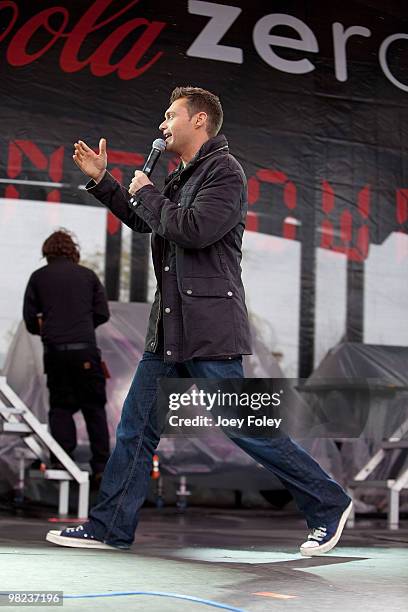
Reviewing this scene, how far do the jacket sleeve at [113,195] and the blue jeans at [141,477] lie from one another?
0.52m

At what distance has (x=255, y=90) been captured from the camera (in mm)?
6668

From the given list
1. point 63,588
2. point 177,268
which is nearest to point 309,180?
point 177,268

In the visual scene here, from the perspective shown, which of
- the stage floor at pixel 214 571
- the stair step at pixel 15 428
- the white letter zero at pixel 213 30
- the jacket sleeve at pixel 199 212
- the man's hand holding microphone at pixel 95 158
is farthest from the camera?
the white letter zero at pixel 213 30

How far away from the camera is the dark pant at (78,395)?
5.97 m

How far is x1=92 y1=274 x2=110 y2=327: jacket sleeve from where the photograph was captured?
19.9 ft

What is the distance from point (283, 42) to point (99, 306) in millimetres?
1957

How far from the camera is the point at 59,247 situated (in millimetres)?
6062

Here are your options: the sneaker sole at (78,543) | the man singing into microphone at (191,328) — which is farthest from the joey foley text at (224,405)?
the sneaker sole at (78,543)

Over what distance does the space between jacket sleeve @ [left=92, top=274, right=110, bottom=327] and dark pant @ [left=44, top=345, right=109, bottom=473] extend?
6.5 inches

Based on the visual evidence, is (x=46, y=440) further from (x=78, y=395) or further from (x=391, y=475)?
(x=391, y=475)

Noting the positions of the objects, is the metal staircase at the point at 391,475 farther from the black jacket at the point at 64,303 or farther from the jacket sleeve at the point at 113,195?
the jacket sleeve at the point at 113,195

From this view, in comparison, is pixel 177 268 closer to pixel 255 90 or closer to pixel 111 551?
pixel 111 551

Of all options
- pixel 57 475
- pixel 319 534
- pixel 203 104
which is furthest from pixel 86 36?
pixel 319 534

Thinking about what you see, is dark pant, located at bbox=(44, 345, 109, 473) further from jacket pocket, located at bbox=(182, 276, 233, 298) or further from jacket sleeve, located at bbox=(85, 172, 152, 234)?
jacket pocket, located at bbox=(182, 276, 233, 298)
